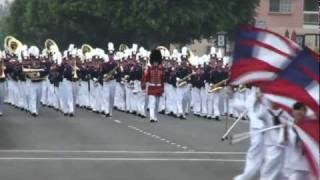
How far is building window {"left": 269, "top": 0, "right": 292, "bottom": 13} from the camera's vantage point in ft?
267

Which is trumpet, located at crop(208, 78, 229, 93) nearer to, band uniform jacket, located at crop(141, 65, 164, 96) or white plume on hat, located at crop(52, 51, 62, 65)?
band uniform jacket, located at crop(141, 65, 164, 96)

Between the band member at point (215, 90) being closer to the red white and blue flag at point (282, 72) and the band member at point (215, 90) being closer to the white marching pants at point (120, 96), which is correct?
the white marching pants at point (120, 96)

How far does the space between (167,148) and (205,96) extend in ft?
42.2

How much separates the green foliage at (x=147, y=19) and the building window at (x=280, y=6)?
70.0 feet

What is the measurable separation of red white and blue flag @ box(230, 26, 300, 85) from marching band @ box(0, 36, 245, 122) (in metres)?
19.3

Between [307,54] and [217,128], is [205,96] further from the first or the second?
[307,54]

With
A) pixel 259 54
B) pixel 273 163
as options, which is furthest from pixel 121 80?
pixel 259 54

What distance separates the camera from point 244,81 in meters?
12.7

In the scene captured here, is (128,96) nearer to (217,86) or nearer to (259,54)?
(217,86)

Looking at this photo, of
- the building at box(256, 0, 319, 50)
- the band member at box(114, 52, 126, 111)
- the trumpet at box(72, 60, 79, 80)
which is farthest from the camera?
the building at box(256, 0, 319, 50)

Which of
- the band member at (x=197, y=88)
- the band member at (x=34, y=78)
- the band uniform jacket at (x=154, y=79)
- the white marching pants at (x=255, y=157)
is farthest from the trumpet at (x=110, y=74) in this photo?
the white marching pants at (x=255, y=157)

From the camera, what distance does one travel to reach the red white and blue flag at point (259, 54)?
40.0ft

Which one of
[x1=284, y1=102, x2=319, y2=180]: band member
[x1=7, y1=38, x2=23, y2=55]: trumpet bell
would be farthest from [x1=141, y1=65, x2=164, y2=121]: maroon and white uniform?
[x1=284, y1=102, x2=319, y2=180]: band member

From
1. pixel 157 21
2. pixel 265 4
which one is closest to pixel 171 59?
pixel 157 21
